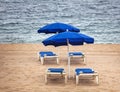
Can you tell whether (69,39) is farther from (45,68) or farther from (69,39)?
(45,68)

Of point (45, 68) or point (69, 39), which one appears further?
point (45, 68)

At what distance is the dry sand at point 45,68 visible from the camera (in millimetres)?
9844

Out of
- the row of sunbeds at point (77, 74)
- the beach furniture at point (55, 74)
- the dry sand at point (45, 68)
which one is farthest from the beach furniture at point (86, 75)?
the beach furniture at point (55, 74)

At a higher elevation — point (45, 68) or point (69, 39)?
point (69, 39)

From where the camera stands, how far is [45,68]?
1252 cm

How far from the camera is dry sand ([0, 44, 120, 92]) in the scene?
984 cm

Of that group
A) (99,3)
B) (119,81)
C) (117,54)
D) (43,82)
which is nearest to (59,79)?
(43,82)

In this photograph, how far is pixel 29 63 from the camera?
13.4 metres

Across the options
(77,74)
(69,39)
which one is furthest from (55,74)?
(69,39)

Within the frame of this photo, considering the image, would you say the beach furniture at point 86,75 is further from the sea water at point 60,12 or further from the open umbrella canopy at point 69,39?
the sea water at point 60,12

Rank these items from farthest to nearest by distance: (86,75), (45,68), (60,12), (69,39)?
(60,12)
(45,68)
(86,75)
(69,39)

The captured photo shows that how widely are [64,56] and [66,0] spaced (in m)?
69.7

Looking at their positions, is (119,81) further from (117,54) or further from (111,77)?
(117,54)

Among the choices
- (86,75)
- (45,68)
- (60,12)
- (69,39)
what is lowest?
(60,12)
